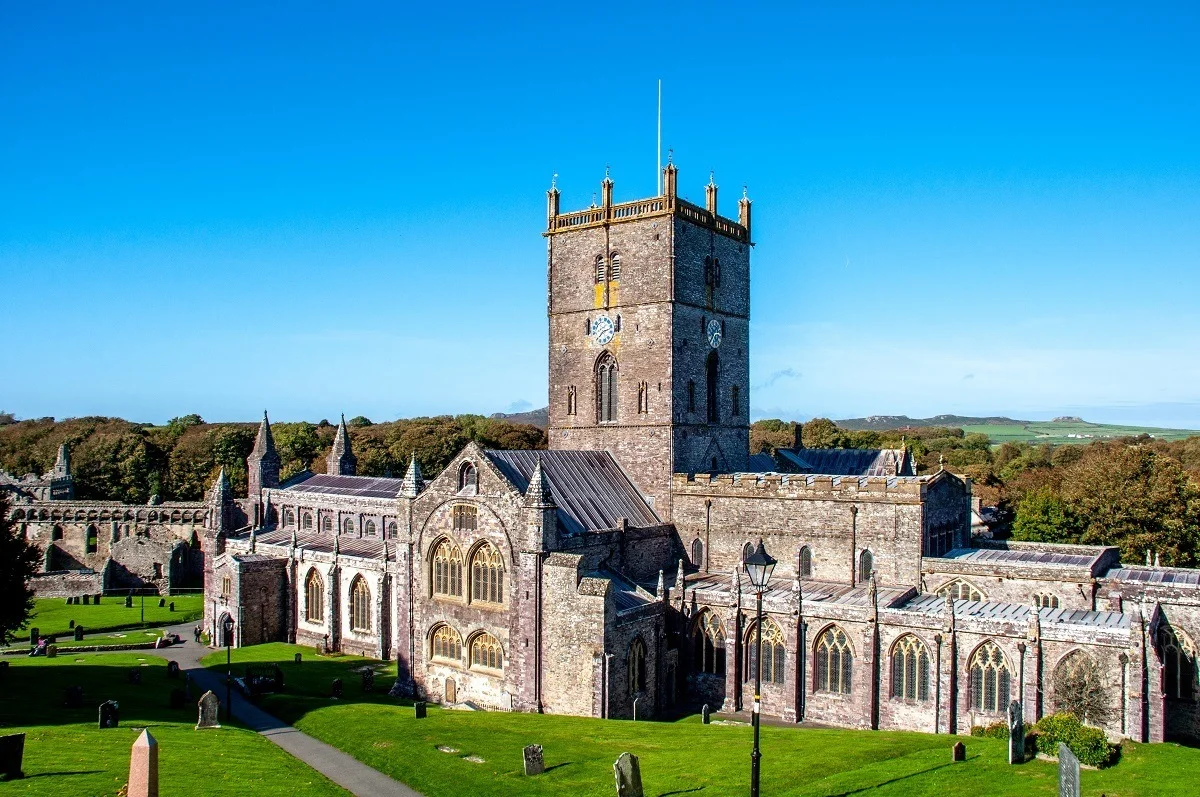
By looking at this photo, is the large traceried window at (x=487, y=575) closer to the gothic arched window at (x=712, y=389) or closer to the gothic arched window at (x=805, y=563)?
the gothic arched window at (x=805, y=563)

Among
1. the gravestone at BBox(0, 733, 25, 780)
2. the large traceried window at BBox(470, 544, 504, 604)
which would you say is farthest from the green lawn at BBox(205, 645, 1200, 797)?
the gravestone at BBox(0, 733, 25, 780)

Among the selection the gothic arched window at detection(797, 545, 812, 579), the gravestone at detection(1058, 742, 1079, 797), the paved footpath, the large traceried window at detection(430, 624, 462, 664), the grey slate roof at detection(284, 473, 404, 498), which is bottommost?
the paved footpath

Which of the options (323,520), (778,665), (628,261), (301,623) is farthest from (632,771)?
(323,520)

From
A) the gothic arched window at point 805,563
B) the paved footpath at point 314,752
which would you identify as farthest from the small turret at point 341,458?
the gothic arched window at point 805,563

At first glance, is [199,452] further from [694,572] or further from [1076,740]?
[1076,740]

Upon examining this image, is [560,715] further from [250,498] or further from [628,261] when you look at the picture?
[250,498]

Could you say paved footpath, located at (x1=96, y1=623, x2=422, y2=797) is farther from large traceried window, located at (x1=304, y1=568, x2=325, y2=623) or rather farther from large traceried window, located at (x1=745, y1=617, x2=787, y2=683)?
large traceried window, located at (x1=745, y1=617, x2=787, y2=683)
